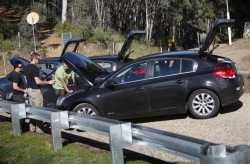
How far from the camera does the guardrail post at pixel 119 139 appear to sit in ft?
25.3

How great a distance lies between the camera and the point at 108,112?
12586 millimetres

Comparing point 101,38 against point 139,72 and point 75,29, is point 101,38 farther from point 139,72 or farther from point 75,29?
point 139,72

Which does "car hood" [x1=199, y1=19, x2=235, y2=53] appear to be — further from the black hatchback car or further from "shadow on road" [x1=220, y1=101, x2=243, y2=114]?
"shadow on road" [x1=220, y1=101, x2=243, y2=114]

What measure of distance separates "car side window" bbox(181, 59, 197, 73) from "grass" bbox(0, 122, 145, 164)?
3.36 m

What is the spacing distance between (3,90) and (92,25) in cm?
3001

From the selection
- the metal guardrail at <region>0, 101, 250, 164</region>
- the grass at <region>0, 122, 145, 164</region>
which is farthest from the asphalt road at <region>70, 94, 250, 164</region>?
the metal guardrail at <region>0, 101, 250, 164</region>

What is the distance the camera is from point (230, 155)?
5172 millimetres

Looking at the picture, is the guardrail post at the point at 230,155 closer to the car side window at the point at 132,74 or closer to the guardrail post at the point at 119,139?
the guardrail post at the point at 119,139

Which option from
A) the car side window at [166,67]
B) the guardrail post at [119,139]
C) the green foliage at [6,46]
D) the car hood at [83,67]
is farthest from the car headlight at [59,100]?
the green foliage at [6,46]

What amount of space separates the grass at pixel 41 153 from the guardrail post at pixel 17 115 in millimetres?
202

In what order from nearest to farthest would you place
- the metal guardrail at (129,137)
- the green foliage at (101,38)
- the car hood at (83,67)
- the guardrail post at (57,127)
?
the metal guardrail at (129,137) < the guardrail post at (57,127) < the car hood at (83,67) < the green foliage at (101,38)

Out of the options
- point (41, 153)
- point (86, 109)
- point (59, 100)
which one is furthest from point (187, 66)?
point (41, 153)

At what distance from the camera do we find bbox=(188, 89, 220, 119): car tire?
478 inches

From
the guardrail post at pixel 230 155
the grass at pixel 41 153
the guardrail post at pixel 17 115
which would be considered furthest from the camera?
the guardrail post at pixel 17 115
